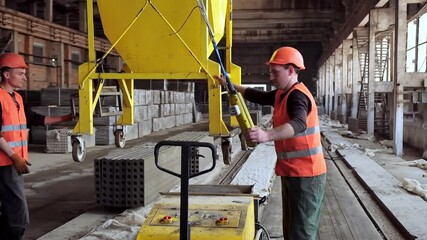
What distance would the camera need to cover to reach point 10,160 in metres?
3.90

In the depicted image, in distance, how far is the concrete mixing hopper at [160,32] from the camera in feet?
12.8

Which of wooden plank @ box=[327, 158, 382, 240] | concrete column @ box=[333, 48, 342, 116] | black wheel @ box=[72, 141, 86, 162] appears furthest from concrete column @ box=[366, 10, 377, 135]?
black wheel @ box=[72, 141, 86, 162]

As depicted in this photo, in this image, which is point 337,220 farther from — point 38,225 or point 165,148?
point 38,225

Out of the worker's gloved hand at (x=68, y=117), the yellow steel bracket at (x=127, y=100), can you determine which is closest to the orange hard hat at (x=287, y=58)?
the yellow steel bracket at (x=127, y=100)

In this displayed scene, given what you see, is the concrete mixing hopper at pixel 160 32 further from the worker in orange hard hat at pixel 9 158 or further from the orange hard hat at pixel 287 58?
the worker in orange hard hat at pixel 9 158

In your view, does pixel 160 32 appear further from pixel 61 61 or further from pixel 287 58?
pixel 61 61

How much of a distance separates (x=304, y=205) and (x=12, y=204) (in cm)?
249

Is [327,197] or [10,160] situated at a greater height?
[10,160]

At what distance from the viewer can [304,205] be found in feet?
11.0

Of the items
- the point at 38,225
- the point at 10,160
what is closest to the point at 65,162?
the point at 38,225

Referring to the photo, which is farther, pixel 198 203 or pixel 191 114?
pixel 191 114

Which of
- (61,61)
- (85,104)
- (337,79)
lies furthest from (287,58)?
(337,79)

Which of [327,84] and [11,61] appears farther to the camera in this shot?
[327,84]

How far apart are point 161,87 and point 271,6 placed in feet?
20.8
